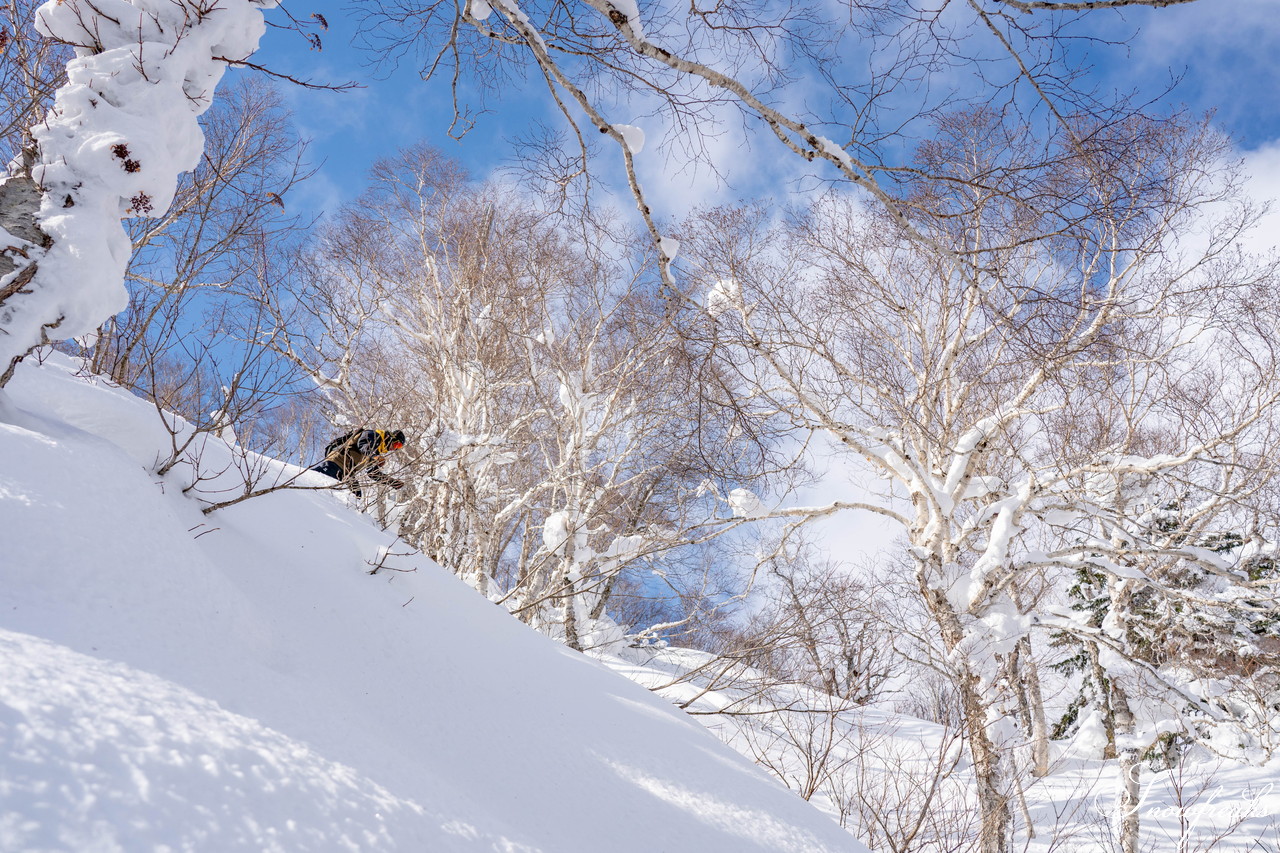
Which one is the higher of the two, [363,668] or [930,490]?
[930,490]

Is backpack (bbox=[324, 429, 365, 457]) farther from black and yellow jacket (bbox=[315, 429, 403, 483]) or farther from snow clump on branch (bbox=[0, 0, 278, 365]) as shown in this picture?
snow clump on branch (bbox=[0, 0, 278, 365])

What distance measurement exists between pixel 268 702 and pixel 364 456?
228 cm

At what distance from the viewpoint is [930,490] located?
6.40 metres

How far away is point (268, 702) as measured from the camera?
154 cm

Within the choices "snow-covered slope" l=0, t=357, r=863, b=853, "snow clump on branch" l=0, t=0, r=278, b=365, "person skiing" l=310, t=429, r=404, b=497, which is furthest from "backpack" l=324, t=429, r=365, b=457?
"snow clump on branch" l=0, t=0, r=278, b=365

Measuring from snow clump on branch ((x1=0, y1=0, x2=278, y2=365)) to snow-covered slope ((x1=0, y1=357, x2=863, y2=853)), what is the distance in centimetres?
44

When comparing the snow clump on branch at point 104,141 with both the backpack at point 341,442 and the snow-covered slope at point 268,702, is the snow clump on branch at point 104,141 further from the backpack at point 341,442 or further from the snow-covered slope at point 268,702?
the backpack at point 341,442

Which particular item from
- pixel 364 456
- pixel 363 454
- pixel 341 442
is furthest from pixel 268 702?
pixel 341 442

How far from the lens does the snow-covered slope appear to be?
3.58 feet

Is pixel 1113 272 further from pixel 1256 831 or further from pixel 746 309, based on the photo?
pixel 1256 831

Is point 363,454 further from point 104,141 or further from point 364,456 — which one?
point 104,141

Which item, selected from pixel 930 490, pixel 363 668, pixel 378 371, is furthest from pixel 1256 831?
pixel 378 371

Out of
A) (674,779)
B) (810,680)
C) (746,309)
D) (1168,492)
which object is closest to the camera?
(674,779)

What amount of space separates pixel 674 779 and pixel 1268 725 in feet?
25.5
